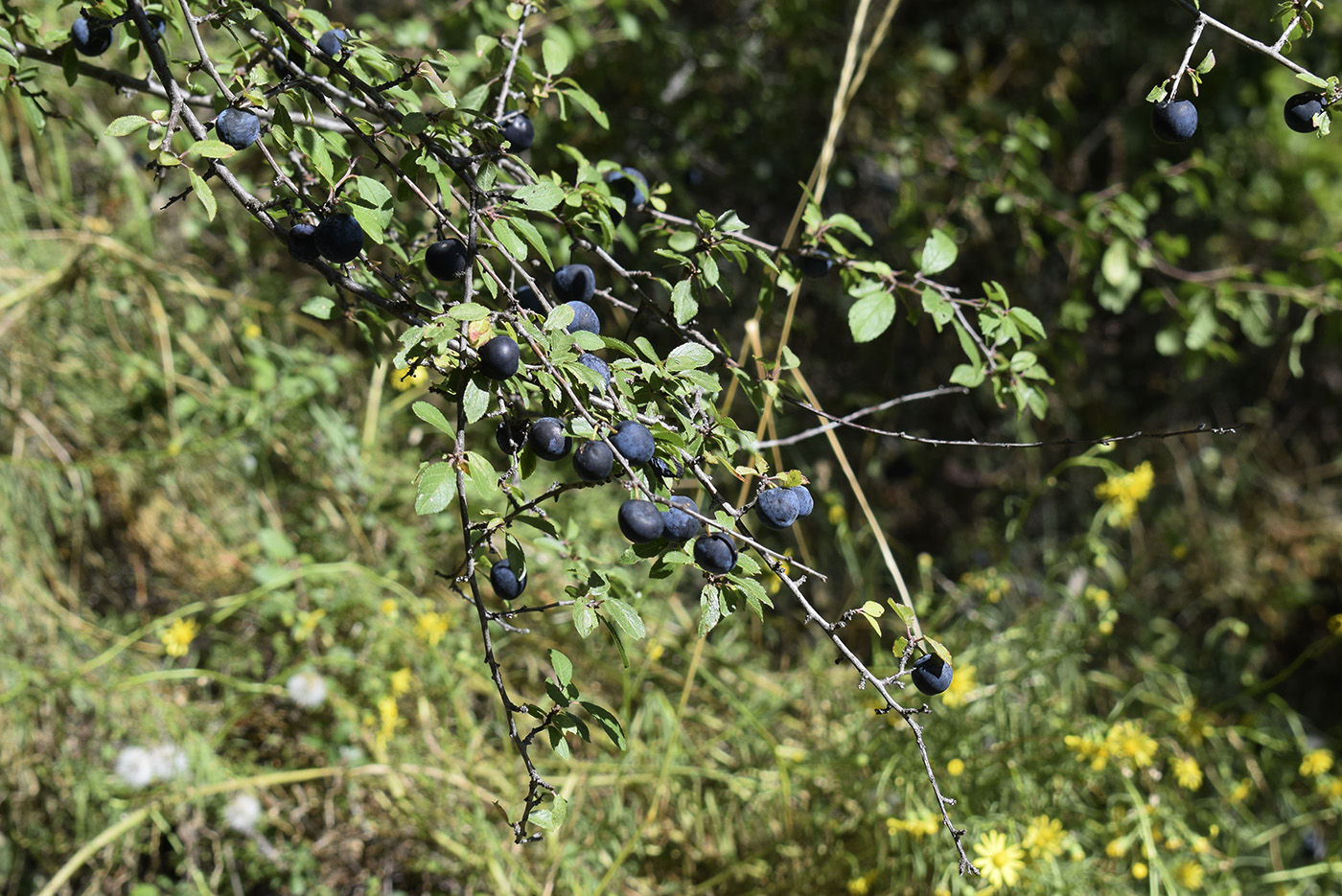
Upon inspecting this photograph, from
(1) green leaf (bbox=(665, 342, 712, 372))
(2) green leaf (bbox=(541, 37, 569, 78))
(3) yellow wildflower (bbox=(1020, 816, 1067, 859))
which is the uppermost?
(2) green leaf (bbox=(541, 37, 569, 78))

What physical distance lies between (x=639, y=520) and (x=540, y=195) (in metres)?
0.33

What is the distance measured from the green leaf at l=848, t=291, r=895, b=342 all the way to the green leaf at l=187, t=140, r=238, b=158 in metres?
0.68

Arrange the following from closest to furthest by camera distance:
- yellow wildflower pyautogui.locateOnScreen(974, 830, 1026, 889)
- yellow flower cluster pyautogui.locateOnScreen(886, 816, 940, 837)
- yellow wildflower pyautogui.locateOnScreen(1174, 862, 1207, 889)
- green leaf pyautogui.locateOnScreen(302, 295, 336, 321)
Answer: green leaf pyautogui.locateOnScreen(302, 295, 336, 321), yellow wildflower pyautogui.locateOnScreen(974, 830, 1026, 889), yellow flower cluster pyautogui.locateOnScreen(886, 816, 940, 837), yellow wildflower pyautogui.locateOnScreen(1174, 862, 1207, 889)

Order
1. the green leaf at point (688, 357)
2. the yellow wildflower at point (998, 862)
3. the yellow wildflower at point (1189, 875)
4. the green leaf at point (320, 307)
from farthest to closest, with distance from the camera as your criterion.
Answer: the yellow wildflower at point (1189, 875)
the yellow wildflower at point (998, 862)
the green leaf at point (320, 307)
the green leaf at point (688, 357)

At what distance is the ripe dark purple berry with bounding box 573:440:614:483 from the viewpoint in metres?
0.74

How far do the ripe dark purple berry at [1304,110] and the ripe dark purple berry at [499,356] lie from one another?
0.79m

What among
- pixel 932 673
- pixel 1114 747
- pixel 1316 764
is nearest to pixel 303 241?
pixel 932 673

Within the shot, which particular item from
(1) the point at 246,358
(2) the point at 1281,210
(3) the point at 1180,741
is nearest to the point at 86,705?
(1) the point at 246,358

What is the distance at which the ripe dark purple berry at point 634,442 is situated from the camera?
763 mm

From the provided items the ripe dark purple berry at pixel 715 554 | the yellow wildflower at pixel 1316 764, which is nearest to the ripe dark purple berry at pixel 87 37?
the ripe dark purple berry at pixel 715 554

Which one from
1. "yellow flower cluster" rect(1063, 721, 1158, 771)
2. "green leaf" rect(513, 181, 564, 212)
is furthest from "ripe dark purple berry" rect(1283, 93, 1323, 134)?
"yellow flower cluster" rect(1063, 721, 1158, 771)

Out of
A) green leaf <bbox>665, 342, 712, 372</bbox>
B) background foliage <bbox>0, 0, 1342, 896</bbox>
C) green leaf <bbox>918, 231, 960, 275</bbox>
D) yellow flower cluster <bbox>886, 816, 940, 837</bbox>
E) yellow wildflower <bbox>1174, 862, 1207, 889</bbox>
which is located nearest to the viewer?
green leaf <bbox>665, 342, 712, 372</bbox>

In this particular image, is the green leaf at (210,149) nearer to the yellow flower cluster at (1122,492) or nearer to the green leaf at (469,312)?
the green leaf at (469,312)

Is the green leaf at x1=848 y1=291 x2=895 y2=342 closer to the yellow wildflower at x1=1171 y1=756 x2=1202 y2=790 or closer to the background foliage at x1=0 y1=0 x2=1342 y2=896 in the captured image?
the background foliage at x1=0 y1=0 x2=1342 y2=896
